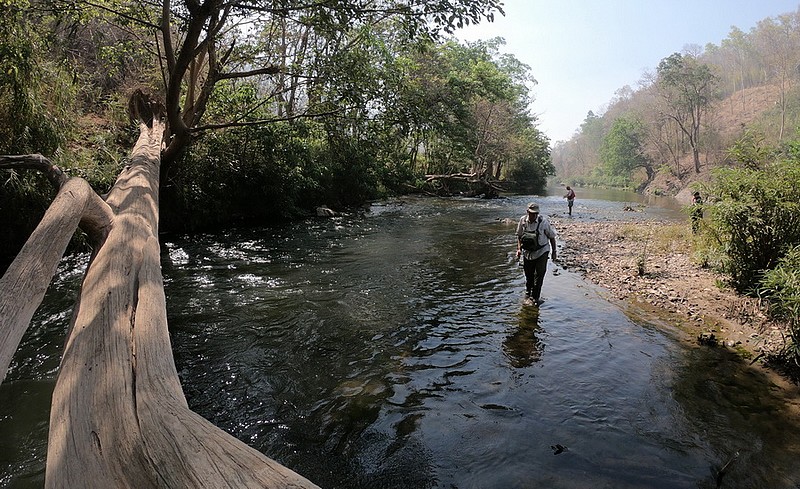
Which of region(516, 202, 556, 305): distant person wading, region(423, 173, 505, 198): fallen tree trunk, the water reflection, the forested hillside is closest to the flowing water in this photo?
the water reflection

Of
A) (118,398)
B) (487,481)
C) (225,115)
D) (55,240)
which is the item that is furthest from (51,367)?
(225,115)

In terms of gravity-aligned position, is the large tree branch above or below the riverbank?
above

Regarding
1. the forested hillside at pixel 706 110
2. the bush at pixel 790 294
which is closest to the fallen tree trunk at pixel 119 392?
the bush at pixel 790 294

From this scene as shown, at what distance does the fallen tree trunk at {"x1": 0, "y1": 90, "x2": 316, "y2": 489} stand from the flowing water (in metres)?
1.76

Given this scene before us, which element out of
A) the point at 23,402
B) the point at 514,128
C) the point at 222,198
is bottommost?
the point at 23,402

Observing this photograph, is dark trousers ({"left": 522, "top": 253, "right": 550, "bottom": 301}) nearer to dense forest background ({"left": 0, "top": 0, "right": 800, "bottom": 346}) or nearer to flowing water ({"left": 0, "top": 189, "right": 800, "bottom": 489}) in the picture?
flowing water ({"left": 0, "top": 189, "right": 800, "bottom": 489})

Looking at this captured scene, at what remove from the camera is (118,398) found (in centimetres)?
159

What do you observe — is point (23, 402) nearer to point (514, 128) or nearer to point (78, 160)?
point (78, 160)

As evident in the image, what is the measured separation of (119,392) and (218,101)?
40.0ft

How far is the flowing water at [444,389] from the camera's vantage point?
3307mm

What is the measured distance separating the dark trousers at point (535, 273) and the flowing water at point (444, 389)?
36cm

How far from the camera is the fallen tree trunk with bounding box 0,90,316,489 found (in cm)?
127

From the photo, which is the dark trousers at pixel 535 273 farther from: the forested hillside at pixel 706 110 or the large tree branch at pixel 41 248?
the forested hillside at pixel 706 110

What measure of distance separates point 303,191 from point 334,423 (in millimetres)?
15019
